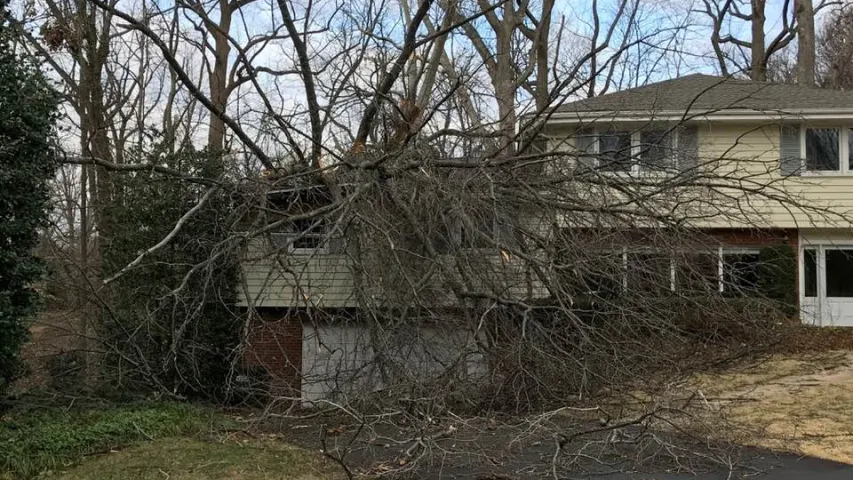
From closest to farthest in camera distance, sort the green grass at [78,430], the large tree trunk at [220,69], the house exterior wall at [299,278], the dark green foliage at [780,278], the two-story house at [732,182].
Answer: the green grass at [78,430]
the house exterior wall at [299,278]
the two-story house at [732,182]
the dark green foliage at [780,278]
the large tree trunk at [220,69]

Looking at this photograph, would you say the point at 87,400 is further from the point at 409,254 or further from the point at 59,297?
the point at 59,297

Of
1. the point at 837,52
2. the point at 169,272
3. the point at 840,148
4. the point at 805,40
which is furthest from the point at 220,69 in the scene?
the point at 837,52

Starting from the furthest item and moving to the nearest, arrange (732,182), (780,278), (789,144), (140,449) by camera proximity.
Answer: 1. (789,144)
2. (780,278)
3. (732,182)
4. (140,449)

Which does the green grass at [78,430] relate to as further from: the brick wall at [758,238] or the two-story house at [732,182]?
the brick wall at [758,238]

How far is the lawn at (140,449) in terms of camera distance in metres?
5.81

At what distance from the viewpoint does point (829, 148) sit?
14.5 m

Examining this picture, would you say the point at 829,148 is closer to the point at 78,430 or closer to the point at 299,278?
the point at 299,278

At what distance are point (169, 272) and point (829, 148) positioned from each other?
13.0m

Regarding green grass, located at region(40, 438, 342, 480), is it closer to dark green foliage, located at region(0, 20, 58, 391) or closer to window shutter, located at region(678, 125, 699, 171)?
dark green foliage, located at region(0, 20, 58, 391)

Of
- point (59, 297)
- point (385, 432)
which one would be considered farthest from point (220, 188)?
point (59, 297)

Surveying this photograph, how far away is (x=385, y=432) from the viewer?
7.28 meters

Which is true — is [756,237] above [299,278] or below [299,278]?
above

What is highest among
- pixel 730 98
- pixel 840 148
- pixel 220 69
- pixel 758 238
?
pixel 220 69

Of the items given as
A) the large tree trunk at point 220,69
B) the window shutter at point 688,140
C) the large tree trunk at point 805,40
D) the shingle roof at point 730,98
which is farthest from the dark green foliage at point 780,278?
the large tree trunk at point 220,69
